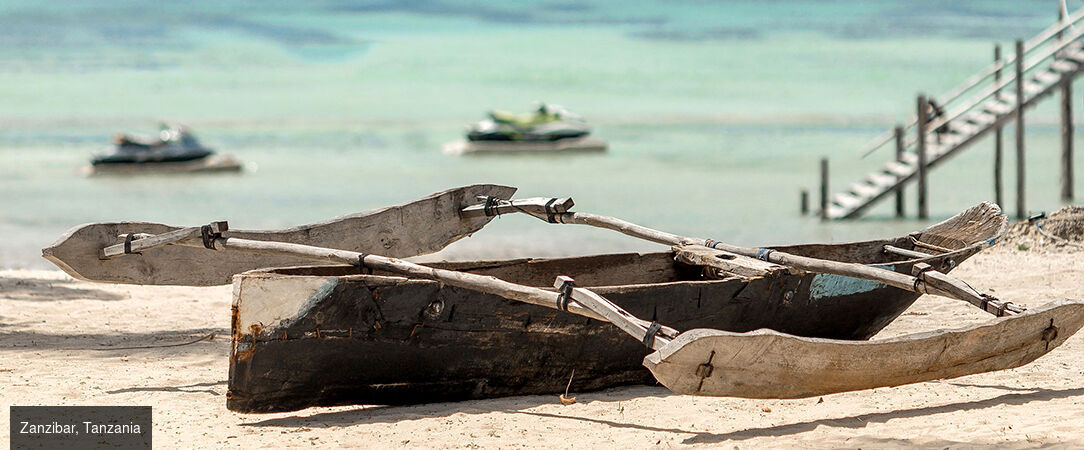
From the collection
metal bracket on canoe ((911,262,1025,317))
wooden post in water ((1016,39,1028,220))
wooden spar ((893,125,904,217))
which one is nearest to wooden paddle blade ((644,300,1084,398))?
metal bracket on canoe ((911,262,1025,317))

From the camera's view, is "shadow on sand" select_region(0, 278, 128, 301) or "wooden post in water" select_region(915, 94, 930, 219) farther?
"wooden post in water" select_region(915, 94, 930, 219)

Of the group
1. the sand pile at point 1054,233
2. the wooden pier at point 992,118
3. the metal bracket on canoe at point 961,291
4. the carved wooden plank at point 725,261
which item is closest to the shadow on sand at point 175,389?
the carved wooden plank at point 725,261

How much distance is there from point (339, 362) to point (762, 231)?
46.4 feet

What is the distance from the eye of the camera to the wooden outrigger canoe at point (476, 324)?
5.39 metres

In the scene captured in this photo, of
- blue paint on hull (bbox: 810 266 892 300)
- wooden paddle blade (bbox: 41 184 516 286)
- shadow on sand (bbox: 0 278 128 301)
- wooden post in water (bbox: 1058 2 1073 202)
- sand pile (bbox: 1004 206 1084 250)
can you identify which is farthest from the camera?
wooden post in water (bbox: 1058 2 1073 202)

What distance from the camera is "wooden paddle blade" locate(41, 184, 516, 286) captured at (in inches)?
267

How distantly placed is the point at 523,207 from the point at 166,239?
7.80ft

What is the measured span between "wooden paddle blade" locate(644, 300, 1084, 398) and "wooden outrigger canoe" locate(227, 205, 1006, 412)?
0.93 meters

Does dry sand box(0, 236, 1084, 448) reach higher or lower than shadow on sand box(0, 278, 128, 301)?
lower

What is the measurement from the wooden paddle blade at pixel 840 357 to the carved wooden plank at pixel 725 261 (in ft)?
3.50

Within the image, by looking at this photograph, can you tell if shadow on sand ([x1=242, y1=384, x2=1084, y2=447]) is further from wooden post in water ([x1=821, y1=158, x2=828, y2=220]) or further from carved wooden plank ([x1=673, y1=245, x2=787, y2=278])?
wooden post in water ([x1=821, y1=158, x2=828, y2=220])

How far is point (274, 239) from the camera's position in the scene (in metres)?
7.24
